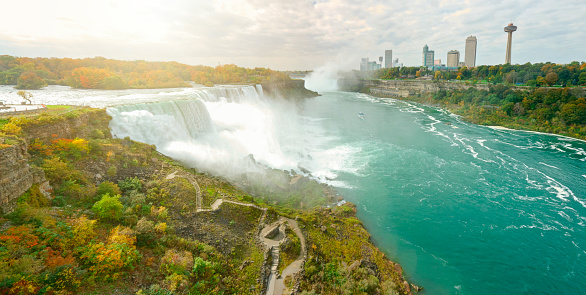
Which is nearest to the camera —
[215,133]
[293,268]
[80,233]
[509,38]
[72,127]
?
[80,233]

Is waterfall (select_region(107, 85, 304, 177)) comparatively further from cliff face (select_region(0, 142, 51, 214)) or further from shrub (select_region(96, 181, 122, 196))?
cliff face (select_region(0, 142, 51, 214))

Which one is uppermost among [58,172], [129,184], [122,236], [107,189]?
[58,172]

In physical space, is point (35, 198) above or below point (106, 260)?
above

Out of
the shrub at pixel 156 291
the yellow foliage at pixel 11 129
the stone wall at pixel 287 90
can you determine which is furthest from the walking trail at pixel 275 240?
the stone wall at pixel 287 90

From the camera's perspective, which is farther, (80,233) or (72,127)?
(72,127)

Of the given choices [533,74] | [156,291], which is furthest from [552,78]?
[156,291]

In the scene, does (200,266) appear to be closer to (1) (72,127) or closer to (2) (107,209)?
(2) (107,209)

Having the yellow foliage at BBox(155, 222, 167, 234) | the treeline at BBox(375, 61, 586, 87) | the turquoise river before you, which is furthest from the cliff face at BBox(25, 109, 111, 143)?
the treeline at BBox(375, 61, 586, 87)
